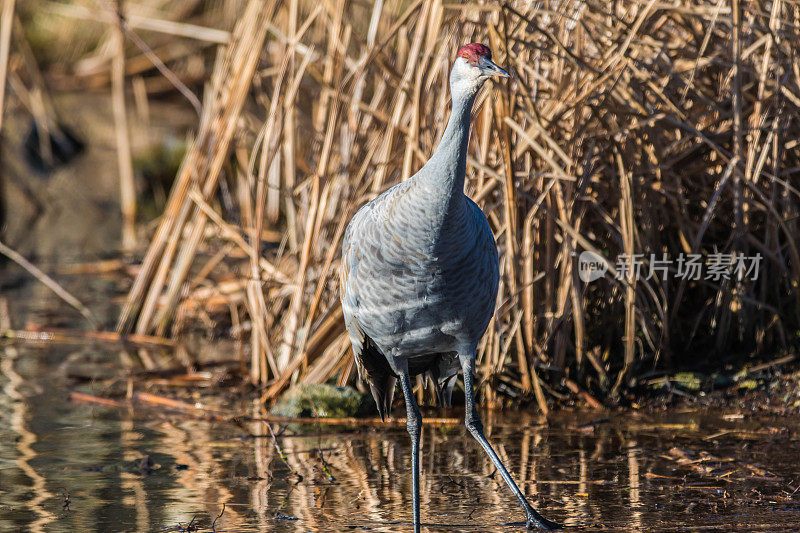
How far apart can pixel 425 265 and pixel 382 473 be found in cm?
117

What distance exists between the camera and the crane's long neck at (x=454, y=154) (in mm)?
3523

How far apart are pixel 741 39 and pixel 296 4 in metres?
2.18

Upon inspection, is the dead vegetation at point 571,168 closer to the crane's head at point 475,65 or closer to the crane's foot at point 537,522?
the crane's head at point 475,65

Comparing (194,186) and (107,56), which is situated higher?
(107,56)

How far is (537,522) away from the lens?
3.71 metres

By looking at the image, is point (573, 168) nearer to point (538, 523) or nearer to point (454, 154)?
point (454, 154)

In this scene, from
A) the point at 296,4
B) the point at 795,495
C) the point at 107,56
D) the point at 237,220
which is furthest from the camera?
the point at 107,56

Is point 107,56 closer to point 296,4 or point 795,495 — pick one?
point 296,4

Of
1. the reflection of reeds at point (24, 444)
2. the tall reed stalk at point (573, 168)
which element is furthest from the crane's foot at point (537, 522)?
the reflection of reeds at point (24, 444)

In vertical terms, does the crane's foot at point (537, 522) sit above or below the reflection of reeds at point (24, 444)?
below

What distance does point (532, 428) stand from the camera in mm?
4957

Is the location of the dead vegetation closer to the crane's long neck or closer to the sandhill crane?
the sandhill crane

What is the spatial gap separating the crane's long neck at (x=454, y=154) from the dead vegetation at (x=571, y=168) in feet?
3.80

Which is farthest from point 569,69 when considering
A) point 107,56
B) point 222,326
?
point 107,56
